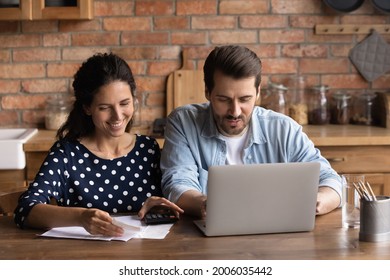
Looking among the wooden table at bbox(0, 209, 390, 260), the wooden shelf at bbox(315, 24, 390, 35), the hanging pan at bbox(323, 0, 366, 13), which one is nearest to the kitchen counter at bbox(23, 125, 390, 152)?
the wooden shelf at bbox(315, 24, 390, 35)

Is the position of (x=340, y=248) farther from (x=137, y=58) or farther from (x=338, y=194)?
(x=137, y=58)

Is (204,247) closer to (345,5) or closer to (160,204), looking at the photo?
(160,204)

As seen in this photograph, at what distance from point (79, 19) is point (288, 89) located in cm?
134

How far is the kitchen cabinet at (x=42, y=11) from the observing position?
4027mm

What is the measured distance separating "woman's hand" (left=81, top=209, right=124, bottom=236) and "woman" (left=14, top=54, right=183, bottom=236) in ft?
1.14

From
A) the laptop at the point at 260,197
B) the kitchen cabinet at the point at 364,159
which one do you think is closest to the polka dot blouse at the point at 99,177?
the laptop at the point at 260,197

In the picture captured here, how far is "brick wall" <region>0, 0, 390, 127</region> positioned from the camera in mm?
4285

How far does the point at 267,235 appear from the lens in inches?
85.0

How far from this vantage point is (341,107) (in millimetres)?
4344

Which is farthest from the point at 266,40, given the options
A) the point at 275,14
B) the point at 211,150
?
the point at 211,150

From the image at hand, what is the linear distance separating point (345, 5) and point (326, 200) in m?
2.17

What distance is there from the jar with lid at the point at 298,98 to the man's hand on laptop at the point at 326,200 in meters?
1.86

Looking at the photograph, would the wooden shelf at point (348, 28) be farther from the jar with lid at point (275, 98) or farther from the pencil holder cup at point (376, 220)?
the pencil holder cup at point (376, 220)

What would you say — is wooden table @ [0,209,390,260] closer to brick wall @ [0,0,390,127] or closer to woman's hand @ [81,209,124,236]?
woman's hand @ [81,209,124,236]
